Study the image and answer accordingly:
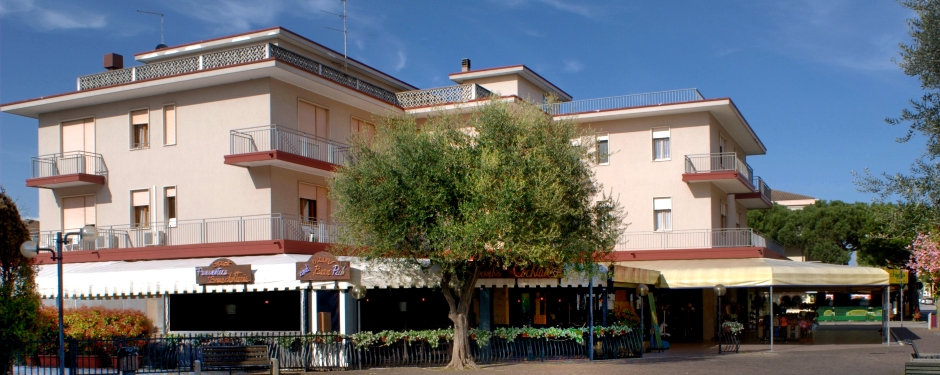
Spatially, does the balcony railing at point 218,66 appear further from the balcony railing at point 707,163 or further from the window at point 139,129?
the balcony railing at point 707,163

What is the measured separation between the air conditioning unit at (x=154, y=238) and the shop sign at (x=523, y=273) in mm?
10897

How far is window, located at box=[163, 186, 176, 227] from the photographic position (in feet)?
93.0

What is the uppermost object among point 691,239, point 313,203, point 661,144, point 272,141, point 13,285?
point 661,144

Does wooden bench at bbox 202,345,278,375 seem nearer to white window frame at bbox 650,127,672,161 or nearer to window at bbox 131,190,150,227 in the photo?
window at bbox 131,190,150,227

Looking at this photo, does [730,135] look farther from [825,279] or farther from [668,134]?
[825,279]

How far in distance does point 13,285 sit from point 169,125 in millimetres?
12242

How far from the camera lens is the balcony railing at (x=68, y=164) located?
29.7 m

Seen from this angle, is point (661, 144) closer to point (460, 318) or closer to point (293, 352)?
point (460, 318)

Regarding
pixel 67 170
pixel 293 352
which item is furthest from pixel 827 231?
pixel 67 170

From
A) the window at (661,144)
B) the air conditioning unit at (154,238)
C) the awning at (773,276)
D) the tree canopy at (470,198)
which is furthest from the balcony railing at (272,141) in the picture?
the window at (661,144)

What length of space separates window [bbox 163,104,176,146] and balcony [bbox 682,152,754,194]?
18.7 m

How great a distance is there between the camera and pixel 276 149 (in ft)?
86.3

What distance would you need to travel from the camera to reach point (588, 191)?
875 inches

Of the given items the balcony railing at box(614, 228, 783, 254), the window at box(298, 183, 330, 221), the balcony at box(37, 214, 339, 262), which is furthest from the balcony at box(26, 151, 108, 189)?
the balcony railing at box(614, 228, 783, 254)
